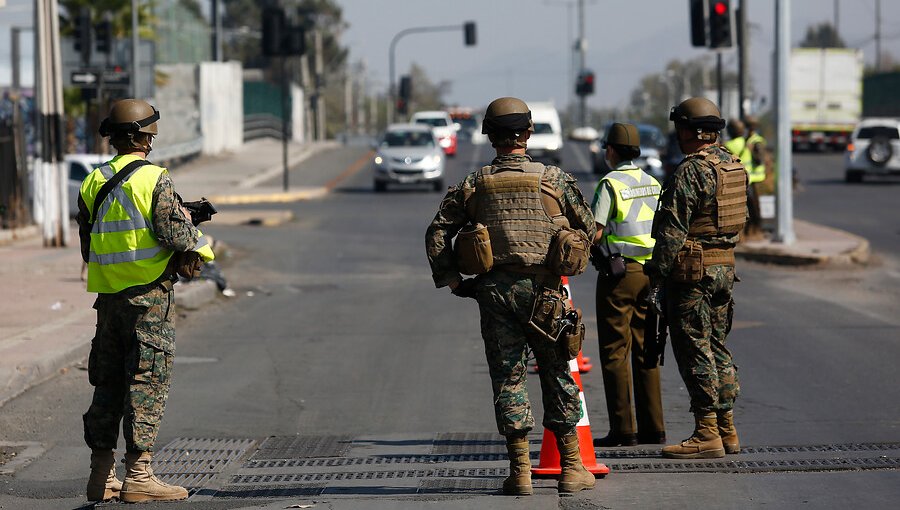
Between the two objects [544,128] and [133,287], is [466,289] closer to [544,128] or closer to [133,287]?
[133,287]

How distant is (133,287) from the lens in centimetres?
649

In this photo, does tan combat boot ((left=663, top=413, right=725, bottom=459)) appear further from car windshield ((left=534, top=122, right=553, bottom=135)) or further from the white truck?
the white truck

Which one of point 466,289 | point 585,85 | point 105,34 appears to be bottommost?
point 466,289

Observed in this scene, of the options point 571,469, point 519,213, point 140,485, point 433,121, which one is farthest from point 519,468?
point 433,121

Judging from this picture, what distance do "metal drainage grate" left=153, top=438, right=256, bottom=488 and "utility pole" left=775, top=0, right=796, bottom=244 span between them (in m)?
12.6

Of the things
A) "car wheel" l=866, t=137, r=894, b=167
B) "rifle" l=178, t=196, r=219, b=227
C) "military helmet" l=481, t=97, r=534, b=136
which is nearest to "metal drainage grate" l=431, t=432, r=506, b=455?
"rifle" l=178, t=196, r=219, b=227

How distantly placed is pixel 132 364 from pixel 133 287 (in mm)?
355

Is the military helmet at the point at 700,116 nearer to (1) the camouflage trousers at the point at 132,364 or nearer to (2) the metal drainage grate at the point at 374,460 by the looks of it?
(2) the metal drainage grate at the point at 374,460

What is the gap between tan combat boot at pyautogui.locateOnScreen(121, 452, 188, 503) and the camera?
21.4 feet

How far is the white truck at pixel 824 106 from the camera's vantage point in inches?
2023

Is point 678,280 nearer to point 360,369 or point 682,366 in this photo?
point 682,366

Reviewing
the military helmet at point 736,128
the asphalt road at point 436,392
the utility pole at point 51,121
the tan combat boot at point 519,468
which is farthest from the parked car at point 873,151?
the tan combat boot at point 519,468

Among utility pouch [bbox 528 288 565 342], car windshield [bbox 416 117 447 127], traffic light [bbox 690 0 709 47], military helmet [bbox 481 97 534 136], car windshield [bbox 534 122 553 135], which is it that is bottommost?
utility pouch [bbox 528 288 565 342]

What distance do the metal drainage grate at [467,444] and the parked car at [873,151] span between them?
2922 centimetres
